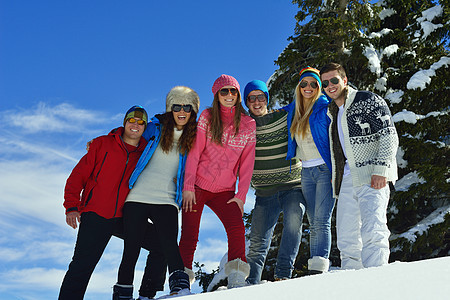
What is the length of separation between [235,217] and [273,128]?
112 cm

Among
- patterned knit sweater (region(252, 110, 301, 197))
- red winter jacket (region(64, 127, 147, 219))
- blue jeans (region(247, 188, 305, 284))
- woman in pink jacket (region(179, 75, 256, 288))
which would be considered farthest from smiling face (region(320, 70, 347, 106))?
red winter jacket (region(64, 127, 147, 219))

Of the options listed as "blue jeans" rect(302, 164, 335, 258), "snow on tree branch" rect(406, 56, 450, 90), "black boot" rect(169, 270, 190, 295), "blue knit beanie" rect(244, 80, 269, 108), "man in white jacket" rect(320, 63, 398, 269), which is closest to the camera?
"black boot" rect(169, 270, 190, 295)

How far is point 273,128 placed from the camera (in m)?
4.53

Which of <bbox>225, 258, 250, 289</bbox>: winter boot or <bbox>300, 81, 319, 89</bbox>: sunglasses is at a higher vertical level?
<bbox>300, 81, 319, 89</bbox>: sunglasses

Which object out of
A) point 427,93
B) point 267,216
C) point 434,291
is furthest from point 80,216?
point 427,93

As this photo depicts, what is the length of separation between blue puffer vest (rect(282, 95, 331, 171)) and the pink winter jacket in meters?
0.45

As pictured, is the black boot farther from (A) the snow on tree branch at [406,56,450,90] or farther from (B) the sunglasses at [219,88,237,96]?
(A) the snow on tree branch at [406,56,450,90]

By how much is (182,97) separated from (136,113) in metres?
0.50

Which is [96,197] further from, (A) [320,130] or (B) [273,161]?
(A) [320,130]

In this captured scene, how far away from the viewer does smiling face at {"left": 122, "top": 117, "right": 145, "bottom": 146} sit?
168 inches

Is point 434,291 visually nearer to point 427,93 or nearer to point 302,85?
point 302,85

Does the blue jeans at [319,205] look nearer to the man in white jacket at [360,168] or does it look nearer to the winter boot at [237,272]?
the man in white jacket at [360,168]

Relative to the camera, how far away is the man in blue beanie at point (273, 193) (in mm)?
4293

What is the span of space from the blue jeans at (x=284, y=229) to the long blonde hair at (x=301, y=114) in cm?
62
